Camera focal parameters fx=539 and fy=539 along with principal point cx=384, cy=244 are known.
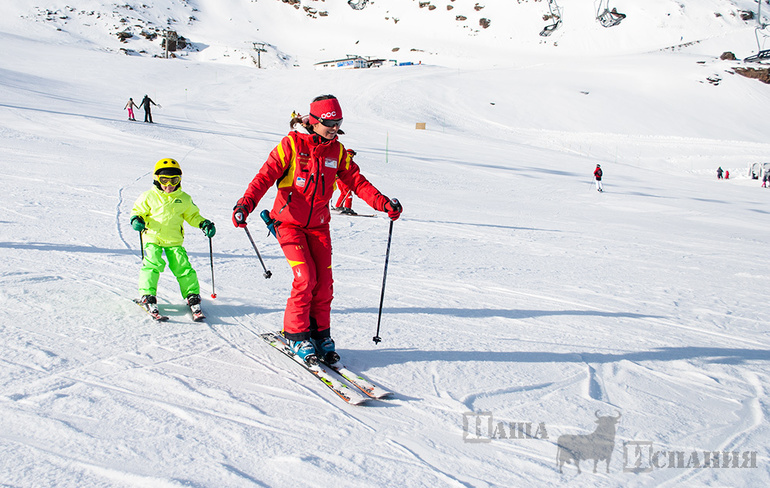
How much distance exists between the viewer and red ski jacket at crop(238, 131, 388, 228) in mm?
3379

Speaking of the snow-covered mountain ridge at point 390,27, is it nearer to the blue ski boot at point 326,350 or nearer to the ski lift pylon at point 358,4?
the ski lift pylon at point 358,4

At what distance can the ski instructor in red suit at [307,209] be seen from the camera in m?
3.38

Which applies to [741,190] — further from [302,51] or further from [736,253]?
[302,51]

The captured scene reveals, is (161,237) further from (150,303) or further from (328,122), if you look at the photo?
(328,122)

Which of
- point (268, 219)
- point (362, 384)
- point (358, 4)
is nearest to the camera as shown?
point (362, 384)

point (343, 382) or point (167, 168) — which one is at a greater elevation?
point (167, 168)

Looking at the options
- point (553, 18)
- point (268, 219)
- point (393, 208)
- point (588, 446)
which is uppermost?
point (553, 18)

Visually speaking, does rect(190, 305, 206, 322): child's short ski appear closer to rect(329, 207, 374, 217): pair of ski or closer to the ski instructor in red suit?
the ski instructor in red suit

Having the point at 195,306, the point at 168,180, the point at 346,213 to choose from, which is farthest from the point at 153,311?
the point at 346,213

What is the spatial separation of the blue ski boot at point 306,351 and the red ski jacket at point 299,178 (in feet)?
2.47

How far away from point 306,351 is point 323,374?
0.20 metres

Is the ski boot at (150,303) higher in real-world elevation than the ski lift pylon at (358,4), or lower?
lower

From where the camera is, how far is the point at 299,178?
340cm

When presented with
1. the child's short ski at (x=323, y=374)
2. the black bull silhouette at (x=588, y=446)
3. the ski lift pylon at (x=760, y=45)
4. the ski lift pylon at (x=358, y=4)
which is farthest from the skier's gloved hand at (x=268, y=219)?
the ski lift pylon at (x=358, y=4)
